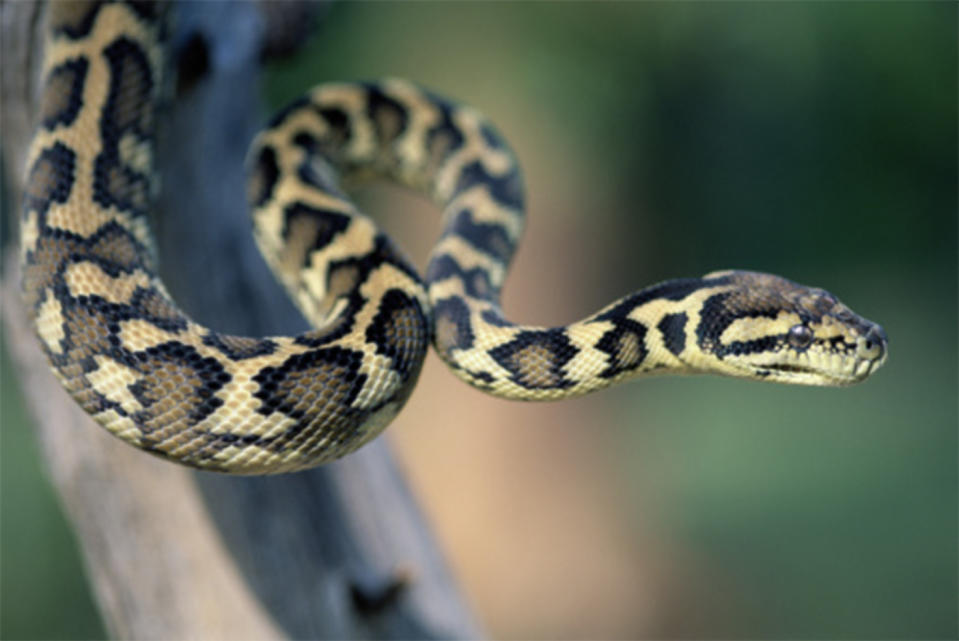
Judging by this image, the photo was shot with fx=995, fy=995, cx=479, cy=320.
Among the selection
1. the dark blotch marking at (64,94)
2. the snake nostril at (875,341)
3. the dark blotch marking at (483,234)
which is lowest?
the snake nostril at (875,341)

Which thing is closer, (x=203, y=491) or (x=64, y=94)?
(x=64, y=94)

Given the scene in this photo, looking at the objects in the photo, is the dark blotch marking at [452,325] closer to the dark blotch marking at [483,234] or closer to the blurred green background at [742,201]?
the dark blotch marking at [483,234]

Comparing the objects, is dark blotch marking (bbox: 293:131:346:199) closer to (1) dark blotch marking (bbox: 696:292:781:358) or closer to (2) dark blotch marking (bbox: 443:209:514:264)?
(2) dark blotch marking (bbox: 443:209:514:264)

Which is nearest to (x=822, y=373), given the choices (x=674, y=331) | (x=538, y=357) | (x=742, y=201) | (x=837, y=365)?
(x=837, y=365)

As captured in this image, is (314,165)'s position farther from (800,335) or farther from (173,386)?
(800,335)

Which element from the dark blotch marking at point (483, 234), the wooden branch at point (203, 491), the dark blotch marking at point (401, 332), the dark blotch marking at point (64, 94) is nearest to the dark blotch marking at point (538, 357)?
the dark blotch marking at point (401, 332)

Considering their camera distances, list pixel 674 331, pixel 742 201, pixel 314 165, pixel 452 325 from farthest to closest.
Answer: pixel 742 201 < pixel 314 165 < pixel 452 325 < pixel 674 331
